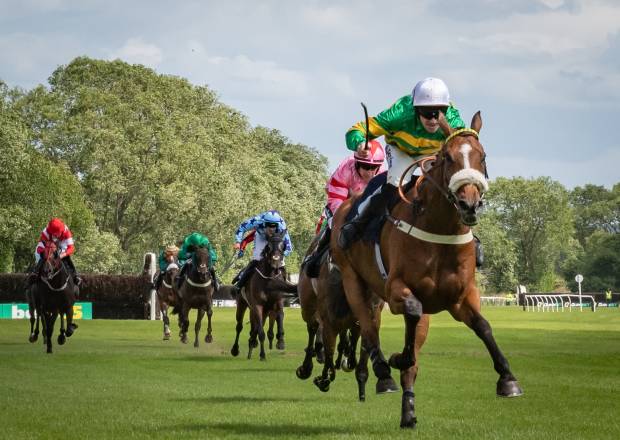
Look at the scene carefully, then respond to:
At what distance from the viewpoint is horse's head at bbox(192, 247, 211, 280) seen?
29.3 meters

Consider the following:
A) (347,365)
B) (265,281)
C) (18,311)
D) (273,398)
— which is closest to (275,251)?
(265,281)

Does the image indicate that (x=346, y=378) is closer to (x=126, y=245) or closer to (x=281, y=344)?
(x=281, y=344)

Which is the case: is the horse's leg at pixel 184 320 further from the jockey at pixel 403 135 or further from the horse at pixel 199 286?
the jockey at pixel 403 135

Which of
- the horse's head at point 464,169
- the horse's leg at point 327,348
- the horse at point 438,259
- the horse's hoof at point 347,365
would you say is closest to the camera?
the horse's head at point 464,169

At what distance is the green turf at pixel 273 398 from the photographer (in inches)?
430

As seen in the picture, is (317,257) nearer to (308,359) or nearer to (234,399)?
(308,359)

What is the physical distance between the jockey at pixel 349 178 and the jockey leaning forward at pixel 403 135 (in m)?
2.83

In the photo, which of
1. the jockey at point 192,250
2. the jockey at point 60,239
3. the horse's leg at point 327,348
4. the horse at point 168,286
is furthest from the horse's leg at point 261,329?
the horse at point 168,286

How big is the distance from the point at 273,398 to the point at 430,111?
527cm

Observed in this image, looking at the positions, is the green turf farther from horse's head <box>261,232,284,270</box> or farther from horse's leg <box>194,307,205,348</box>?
horse's leg <box>194,307,205,348</box>

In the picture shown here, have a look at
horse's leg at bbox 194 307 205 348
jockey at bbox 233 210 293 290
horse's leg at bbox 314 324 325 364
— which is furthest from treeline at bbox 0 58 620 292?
horse's leg at bbox 314 324 325 364

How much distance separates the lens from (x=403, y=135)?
1115cm

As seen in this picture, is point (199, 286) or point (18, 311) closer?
point (199, 286)

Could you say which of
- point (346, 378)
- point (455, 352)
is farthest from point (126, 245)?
point (346, 378)
